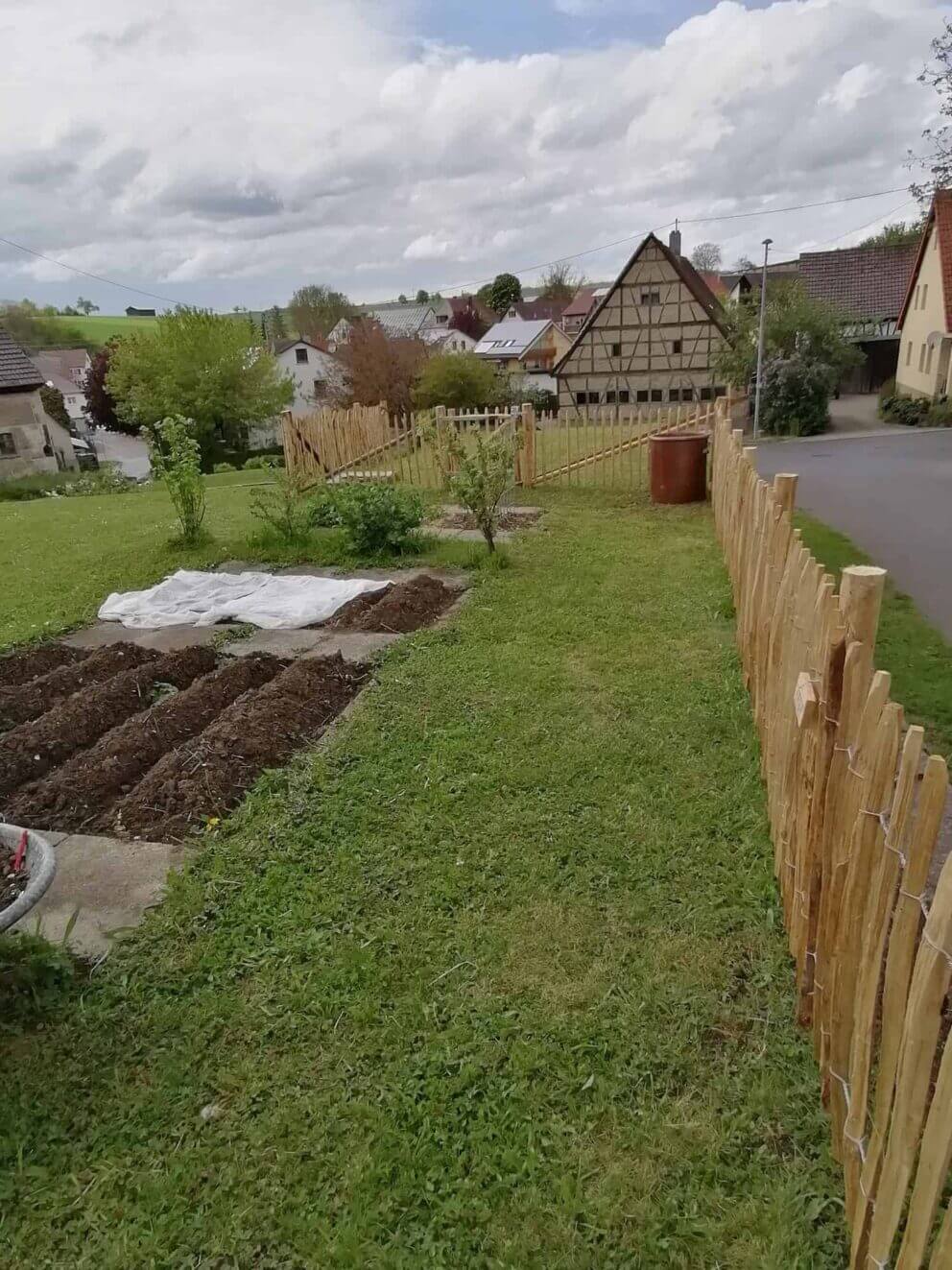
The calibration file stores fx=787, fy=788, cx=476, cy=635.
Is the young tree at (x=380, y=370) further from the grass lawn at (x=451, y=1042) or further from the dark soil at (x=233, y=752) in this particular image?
the grass lawn at (x=451, y=1042)

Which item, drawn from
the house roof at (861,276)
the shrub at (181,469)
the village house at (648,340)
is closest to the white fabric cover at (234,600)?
the shrub at (181,469)

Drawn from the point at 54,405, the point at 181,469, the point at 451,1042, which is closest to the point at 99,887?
the point at 451,1042

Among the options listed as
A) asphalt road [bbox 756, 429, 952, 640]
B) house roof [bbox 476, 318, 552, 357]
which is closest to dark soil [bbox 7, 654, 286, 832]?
asphalt road [bbox 756, 429, 952, 640]

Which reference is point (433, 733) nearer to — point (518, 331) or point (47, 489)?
point (47, 489)

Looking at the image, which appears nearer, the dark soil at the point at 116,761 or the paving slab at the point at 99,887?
the paving slab at the point at 99,887

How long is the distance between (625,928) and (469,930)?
0.61 m

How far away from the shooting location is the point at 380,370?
3606 centimetres

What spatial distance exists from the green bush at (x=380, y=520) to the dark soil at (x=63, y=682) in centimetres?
331

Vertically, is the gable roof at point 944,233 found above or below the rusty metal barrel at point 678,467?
above

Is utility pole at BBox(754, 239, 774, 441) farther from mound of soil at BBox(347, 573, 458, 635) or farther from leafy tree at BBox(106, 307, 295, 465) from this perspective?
leafy tree at BBox(106, 307, 295, 465)

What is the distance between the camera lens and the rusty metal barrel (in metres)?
11.0

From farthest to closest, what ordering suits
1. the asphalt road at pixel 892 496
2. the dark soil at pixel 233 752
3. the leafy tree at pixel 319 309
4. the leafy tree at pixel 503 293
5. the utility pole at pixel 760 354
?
→ 1. the leafy tree at pixel 503 293
2. the leafy tree at pixel 319 309
3. the utility pole at pixel 760 354
4. the asphalt road at pixel 892 496
5. the dark soil at pixel 233 752

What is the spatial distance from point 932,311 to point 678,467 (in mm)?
18608

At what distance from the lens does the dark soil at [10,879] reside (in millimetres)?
2826
